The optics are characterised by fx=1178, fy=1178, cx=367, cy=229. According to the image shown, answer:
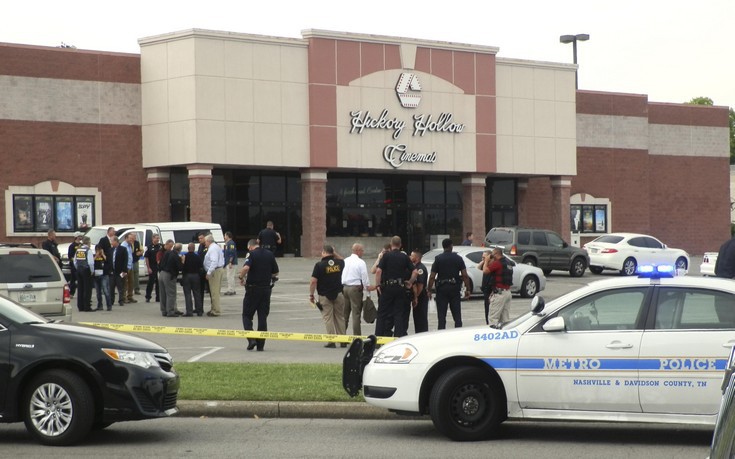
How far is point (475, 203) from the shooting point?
168ft

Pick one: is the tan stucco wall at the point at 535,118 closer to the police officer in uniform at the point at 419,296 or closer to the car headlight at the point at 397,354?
the police officer in uniform at the point at 419,296

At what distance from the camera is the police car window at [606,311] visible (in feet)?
35.5

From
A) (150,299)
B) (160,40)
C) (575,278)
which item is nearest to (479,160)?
(575,278)

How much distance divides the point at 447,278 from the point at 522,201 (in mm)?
35946

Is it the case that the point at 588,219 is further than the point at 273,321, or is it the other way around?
the point at 588,219

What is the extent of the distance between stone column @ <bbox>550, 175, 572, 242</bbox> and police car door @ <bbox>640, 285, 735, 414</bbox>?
4315 cm

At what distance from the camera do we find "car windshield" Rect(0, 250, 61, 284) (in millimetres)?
19453

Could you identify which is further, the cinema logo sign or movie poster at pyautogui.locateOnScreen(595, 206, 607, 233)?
movie poster at pyautogui.locateOnScreen(595, 206, 607, 233)

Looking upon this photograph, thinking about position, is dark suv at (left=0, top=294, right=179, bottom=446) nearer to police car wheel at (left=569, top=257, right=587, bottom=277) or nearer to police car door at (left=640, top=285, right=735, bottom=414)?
police car door at (left=640, top=285, right=735, bottom=414)

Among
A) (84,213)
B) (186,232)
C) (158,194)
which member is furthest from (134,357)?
(158,194)

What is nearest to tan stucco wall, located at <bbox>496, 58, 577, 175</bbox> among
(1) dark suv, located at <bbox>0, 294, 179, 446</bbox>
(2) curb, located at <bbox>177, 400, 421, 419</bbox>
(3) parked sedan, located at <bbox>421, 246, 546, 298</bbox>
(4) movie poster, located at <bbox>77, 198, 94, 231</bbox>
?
(4) movie poster, located at <bbox>77, 198, 94, 231</bbox>

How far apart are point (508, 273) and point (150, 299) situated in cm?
1229

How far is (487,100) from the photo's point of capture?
5041cm

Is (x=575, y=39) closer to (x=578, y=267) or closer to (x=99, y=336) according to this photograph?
(x=578, y=267)
